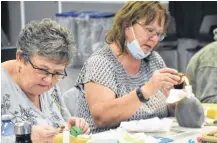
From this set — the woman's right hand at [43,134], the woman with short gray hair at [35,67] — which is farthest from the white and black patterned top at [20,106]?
the woman's right hand at [43,134]

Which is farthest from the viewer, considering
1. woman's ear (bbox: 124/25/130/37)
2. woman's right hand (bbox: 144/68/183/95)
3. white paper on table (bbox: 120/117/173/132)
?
woman's ear (bbox: 124/25/130/37)

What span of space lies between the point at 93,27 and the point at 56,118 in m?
2.28

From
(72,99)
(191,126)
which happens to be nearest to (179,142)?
(191,126)

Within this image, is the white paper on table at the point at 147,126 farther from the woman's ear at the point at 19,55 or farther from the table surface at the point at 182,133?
the woman's ear at the point at 19,55

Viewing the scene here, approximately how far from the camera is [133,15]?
246 cm

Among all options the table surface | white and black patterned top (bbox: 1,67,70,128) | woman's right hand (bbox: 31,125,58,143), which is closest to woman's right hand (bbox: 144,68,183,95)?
the table surface

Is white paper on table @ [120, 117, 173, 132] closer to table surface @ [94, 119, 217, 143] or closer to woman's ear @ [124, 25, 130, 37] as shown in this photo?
table surface @ [94, 119, 217, 143]

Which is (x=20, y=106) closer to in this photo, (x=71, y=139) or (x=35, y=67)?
(x=35, y=67)

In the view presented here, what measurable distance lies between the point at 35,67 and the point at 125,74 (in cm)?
63

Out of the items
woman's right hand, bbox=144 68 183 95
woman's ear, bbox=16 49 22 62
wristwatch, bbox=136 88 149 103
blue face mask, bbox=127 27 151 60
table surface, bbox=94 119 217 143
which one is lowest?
table surface, bbox=94 119 217 143

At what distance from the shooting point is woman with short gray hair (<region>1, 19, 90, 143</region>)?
1.92m

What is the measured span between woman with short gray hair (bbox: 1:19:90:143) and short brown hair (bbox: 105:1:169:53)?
546mm

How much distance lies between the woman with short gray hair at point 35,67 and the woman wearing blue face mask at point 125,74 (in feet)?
1.10

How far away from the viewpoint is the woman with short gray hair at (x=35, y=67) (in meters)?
1.92
